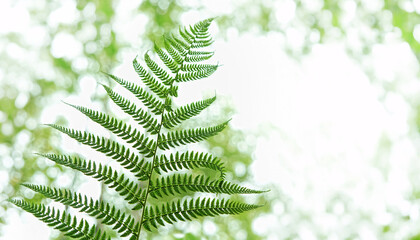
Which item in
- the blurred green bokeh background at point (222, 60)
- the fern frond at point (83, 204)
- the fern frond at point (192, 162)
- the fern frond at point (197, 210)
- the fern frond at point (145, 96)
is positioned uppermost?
the blurred green bokeh background at point (222, 60)

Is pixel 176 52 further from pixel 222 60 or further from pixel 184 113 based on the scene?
pixel 222 60

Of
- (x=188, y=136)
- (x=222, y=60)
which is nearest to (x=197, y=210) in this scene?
(x=188, y=136)

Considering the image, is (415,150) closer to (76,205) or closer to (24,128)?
(24,128)

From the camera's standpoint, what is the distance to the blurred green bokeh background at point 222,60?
8484 millimetres

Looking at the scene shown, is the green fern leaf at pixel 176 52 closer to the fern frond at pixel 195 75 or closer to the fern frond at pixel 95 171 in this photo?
the fern frond at pixel 195 75

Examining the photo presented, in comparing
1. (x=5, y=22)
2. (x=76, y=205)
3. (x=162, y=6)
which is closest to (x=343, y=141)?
(x=162, y=6)

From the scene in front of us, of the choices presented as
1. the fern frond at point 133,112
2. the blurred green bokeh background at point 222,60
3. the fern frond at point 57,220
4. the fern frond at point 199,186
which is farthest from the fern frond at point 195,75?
the blurred green bokeh background at point 222,60

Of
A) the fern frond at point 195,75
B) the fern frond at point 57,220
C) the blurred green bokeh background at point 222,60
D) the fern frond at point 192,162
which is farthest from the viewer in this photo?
the blurred green bokeh background at point 222,60

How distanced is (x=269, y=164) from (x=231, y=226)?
9.80 feet

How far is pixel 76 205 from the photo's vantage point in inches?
32.1

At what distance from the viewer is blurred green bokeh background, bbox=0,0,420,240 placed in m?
8.48

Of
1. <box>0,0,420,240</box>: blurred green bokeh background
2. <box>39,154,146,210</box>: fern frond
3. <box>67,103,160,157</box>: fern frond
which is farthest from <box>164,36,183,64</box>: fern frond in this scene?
<box>0,0,420,240</box>: blurred green bokeh background

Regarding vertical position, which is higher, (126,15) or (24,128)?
(126,15)

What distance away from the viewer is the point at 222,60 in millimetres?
11445
